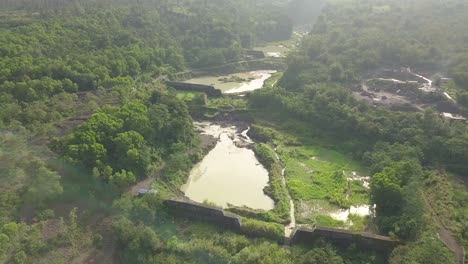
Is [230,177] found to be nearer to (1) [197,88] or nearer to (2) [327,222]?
(2) [327,222]

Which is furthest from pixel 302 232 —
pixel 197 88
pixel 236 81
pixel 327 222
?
pixel 236 81

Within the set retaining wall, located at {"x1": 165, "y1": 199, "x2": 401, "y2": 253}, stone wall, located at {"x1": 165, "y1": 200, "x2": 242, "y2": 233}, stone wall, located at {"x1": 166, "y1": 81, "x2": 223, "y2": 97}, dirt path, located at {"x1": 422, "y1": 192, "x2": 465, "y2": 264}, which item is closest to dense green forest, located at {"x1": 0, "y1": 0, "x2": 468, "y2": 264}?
dirt path, located at {"x1": 422, "y1": 192, "x2": 465, "y2": 264}

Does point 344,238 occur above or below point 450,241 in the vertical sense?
above

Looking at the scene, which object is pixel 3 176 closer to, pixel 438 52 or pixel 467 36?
pixel 438 52

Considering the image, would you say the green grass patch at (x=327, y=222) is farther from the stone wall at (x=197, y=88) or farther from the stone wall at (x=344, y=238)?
the stone wall at (x=197, y=88)

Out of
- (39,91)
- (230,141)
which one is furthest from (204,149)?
(39,91)

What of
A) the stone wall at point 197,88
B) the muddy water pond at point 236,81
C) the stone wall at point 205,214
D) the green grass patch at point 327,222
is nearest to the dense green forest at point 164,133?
the stone wall at point 205,214
